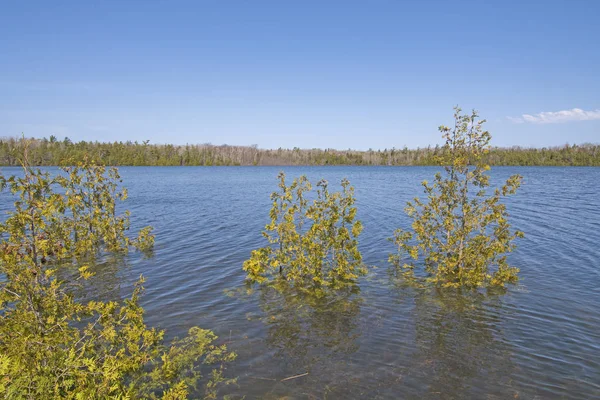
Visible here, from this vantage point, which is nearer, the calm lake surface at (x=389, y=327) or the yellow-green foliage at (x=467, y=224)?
the calm lake surface at (x=389, y=327)

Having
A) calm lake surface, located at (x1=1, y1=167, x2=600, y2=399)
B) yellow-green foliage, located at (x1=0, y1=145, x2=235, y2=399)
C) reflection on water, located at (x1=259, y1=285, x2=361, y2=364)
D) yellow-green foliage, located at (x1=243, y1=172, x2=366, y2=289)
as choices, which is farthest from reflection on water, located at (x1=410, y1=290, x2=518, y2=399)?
yellow-green foliage, located at (x1=0, y1=145, x2=235, y2=399)

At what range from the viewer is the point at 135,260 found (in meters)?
20.2

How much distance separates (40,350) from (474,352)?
35.3 ft

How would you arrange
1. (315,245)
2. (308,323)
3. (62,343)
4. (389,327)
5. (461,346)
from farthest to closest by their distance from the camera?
(315,245) < (308,323) < (389,327) < (461,346) < (62,343)

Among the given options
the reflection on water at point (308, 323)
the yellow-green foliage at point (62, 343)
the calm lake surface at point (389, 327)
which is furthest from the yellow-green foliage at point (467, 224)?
the yellow-green foliage at point (62, 343)

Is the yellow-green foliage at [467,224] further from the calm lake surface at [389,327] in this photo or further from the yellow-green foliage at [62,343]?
the yellow-green foliage at [62,343]

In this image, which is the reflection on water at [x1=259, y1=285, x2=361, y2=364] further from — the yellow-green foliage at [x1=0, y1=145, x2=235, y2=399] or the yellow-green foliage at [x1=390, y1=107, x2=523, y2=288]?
the yellow-green foliage at [x1=390, y1=107, x2=523, y2=288]

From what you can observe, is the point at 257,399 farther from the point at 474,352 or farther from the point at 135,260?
the point at 135,260

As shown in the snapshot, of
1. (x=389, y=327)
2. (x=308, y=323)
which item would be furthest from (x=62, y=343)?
(x=389, y=327)

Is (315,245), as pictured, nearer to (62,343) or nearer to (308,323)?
(308,323)

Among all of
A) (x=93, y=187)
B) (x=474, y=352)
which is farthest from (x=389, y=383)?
(x=93, y=187)

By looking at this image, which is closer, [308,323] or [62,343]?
[62,343]

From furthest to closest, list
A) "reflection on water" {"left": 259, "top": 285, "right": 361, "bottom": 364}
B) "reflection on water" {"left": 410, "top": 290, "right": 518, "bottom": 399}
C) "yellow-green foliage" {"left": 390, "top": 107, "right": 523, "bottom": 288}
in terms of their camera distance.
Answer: "yellow-green foliage" {"left": 390, "top": 107, "right": 523, "bottom": 288}, "reflection on water" {"left": 259, "top": 285, "right": 361, "bottom": 364}, "reflection on water" {"left": 410, "top": 290, "right": 518, "bottom": 399}

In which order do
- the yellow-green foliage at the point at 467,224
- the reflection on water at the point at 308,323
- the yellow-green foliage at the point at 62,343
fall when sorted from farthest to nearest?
the yellow-green foliage at the point at 467,224
the reflection on water at the point at 308,323
the yellow-green foliage at the point at 62,343
